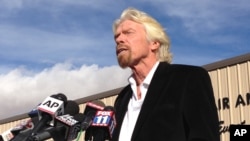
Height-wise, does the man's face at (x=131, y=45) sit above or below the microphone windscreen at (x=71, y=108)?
above

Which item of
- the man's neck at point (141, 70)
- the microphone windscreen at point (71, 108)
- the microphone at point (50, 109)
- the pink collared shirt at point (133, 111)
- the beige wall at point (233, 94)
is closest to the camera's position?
the pink collared shirt at point (133, 111)

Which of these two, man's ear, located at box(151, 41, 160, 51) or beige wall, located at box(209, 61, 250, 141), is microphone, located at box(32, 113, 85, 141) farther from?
beige wall, located at box(209, 61, 250, 141)

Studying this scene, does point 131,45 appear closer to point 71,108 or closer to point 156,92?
point 156,92

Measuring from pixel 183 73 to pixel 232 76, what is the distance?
25.2ft

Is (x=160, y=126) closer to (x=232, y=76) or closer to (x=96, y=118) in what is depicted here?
(x=96, y=118)

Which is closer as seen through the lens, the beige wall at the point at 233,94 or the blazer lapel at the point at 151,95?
the blazer lapel at the point at 151,95

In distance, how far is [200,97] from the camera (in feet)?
9.40

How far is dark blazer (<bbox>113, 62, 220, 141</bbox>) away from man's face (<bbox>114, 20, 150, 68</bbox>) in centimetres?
22

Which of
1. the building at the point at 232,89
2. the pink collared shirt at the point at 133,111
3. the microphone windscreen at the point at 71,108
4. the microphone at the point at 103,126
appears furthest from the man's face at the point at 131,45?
the building at the point at 232,89

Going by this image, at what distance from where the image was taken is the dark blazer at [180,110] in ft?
9.24

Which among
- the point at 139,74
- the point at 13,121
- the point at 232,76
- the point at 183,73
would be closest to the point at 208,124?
the point at 183,73

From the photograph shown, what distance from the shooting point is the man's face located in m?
3.22

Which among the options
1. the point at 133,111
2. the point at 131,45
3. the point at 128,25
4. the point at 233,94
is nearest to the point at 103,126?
the point at 133,111

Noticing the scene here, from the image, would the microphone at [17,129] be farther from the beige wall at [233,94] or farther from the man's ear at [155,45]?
the beige wall at [233,94]
